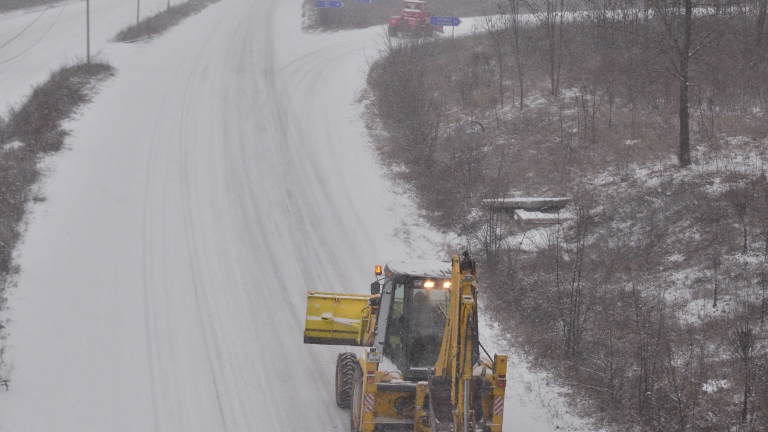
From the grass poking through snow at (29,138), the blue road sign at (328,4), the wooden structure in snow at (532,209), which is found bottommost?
the wooden structure in snow at (532,209)

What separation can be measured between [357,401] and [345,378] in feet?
3.37

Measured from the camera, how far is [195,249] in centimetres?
1551

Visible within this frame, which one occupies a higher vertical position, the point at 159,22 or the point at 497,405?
the point at 159,22

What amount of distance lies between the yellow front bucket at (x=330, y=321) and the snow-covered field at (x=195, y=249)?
0.74 meters

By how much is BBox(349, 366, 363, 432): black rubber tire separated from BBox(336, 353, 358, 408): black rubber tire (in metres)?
0.53

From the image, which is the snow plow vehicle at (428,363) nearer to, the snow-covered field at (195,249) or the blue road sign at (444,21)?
the snow-covered field at (195,249)

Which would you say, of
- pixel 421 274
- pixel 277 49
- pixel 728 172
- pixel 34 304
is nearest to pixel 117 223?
pixel 34 304

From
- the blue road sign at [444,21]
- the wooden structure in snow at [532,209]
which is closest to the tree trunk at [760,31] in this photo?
the wooden structure in snow at [532,209]

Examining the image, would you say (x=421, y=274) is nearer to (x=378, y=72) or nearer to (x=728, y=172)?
(x=728, y=172)

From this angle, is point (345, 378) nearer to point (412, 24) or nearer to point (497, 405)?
point (497, 405)

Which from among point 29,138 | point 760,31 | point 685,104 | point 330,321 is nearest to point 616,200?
point 685,104

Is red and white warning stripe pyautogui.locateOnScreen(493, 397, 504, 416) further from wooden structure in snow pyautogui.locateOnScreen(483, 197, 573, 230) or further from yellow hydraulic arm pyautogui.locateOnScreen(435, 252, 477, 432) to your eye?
wooden structure in snow pyautogui.locateOnScreen(483, 197, 573, 230)

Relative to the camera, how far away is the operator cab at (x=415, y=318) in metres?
8.25

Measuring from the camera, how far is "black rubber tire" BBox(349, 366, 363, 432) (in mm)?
8614
